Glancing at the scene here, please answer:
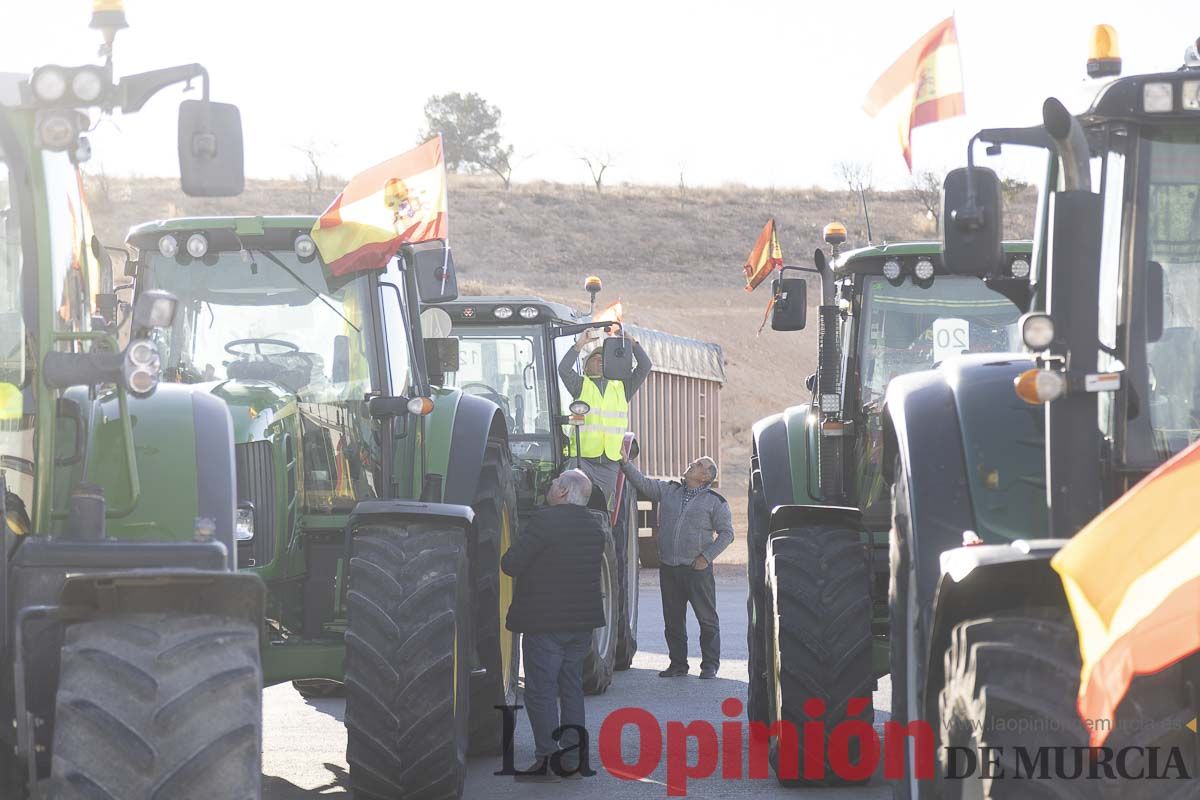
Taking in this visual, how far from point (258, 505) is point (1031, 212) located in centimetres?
6084

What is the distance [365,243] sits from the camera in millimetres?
8828

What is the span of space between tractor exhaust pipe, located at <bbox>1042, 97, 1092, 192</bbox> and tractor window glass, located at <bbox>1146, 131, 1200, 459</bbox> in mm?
326

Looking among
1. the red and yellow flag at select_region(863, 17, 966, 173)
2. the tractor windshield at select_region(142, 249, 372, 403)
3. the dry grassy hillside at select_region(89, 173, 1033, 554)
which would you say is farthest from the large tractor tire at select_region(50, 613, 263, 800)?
the dry grassy hillside at select_region(89, 173, 1033, 554)

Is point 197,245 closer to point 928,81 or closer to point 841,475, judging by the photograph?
point 841,475

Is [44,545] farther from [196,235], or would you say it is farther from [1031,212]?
[1031,212]

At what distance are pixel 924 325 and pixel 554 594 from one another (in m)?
2.43

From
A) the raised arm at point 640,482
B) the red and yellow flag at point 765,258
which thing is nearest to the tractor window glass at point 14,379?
the raised arm at point 640,482

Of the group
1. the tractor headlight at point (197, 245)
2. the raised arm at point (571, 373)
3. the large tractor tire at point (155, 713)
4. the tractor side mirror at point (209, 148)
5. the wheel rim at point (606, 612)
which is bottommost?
the wheel rim at point (606, 612)

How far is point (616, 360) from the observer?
1230 centimetres

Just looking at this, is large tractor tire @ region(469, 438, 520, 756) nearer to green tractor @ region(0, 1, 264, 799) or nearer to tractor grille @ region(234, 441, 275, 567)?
tractor grille @ region(234, 441, 275, 567)

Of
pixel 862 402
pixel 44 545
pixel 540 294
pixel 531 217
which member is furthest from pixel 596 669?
pixel 531 217

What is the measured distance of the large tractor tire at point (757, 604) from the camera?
31.7 ft

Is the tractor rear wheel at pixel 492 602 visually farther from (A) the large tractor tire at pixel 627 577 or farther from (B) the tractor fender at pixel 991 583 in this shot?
(B) the tractor fender at pixel 991 583

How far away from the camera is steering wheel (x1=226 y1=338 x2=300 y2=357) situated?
879 centimetres
